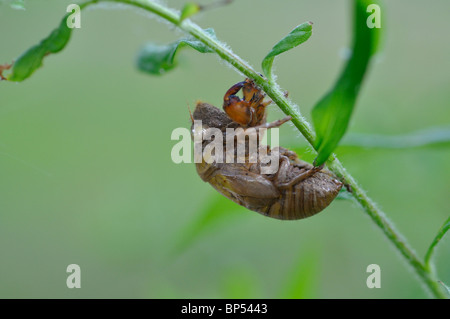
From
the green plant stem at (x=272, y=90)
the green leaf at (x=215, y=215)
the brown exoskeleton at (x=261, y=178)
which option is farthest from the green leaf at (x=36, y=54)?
the green leaf at (x=215, y=215)

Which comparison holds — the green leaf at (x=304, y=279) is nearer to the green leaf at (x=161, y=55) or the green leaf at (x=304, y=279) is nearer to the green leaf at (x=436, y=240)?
the green leaf at (x=436, y=240)

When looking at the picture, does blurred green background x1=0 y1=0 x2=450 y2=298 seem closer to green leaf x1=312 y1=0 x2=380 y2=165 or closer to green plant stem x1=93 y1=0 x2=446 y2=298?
green plant stem x1=93 y1=0 x2=446 y2=298

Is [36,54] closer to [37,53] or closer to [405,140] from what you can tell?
[37,53]

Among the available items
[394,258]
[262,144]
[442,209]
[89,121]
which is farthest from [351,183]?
[89,121]

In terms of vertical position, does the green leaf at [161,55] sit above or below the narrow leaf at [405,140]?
above

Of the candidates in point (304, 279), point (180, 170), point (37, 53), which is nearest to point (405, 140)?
point (304, 279)
